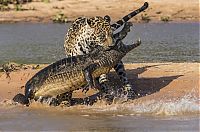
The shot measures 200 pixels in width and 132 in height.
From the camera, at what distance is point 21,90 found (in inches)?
422

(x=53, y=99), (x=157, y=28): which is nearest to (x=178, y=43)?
(x=157, y=28)

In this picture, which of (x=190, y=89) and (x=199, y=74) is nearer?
(x=190, y=89)

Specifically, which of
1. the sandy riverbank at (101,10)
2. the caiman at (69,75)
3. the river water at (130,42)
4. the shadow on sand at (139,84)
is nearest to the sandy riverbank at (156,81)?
the shadow on sand at (139,84)

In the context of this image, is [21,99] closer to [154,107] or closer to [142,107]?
[142,107]

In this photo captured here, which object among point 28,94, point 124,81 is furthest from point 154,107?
point 28,94

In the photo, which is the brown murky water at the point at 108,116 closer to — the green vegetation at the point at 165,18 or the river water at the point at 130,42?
the river water at the point at 130,42

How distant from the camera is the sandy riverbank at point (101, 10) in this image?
2828 centimetres

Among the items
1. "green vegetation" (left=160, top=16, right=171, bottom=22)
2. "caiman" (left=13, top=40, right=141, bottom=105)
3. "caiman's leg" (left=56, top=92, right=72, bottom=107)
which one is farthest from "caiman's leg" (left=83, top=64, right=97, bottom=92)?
"green vegetation" (left=160, top=16, right=171, bottom=22)

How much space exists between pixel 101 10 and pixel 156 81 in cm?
1823

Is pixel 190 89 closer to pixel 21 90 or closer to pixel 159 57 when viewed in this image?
pixel 21 90

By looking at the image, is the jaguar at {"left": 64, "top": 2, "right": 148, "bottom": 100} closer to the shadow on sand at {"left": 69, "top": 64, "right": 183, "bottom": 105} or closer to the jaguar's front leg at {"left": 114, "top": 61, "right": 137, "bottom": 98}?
the jaguar's front leg at {"left": 114, "top": 61, "right": 137, "bottom": 98}

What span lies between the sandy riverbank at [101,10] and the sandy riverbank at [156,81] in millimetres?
16197

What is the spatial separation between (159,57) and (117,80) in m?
4.99

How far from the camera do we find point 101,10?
28.9m
